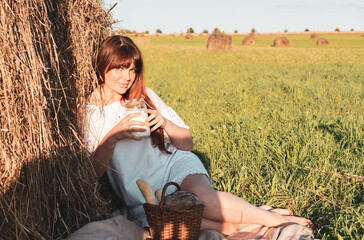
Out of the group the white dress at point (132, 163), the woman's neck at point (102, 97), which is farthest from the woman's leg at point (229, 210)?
the woman's neck at point (102, 97)

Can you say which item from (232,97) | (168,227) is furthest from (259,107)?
(168,227)

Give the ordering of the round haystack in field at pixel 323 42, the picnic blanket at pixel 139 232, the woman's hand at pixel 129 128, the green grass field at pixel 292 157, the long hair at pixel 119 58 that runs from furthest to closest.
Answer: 1. the round haystack in field at pixel 323 42
2. the green grass field at pixel 292 157
3. the long hair at pixel 119 58
4. the woman's hand at pixel 129 128
5. the picnic blanket at pixel 139 232

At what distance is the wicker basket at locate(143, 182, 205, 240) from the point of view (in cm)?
208

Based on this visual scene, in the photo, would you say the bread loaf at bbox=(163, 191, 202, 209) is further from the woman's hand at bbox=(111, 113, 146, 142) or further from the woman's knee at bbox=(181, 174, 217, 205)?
the woman's hand at bbox=(111, 113, 146, 142)

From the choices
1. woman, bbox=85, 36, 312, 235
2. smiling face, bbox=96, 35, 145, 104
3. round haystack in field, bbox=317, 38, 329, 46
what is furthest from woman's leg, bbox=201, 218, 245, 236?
round haystack in field, bbox=317, 38, 329, 46

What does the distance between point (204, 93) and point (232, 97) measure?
2.25ft

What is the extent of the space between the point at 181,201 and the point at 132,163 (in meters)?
0.70

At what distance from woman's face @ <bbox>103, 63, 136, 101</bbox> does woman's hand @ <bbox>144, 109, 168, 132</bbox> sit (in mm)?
300

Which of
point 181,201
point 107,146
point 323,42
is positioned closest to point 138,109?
point 107,146

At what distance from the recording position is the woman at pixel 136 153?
2.52 m

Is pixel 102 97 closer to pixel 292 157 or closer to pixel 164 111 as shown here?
pixel 164 111

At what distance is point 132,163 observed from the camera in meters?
2.70

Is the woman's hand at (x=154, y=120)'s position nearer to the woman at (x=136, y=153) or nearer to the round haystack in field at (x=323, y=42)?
the woman at (x=136, y=153)

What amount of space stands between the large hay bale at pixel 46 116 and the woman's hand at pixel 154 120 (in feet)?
1.54
